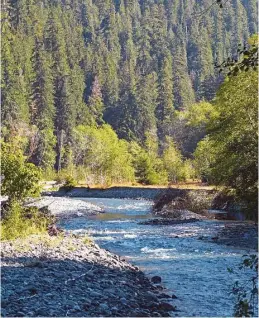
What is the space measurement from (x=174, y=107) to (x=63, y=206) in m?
82.2

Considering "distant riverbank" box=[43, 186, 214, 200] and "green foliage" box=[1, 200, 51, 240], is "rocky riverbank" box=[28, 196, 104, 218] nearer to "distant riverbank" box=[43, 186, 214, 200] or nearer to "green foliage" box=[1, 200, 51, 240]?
"distant riverbank" box=[43, 186, 214, 200]

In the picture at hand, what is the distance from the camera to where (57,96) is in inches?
3898

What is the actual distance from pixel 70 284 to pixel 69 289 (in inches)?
18.2

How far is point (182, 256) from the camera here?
15523 millimetres

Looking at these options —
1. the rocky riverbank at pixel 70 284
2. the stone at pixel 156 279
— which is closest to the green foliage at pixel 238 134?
the stone at pixel 156 279

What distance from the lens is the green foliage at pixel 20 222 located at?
46.6 feet

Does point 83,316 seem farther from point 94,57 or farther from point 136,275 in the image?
point 94,57

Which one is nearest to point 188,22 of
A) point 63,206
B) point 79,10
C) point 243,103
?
point 79,10

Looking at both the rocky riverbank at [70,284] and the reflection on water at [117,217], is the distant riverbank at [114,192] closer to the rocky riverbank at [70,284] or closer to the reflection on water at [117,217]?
the reflection on water at [117,217]

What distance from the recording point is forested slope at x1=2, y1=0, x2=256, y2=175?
280ft

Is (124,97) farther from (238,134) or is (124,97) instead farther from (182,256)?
(182,256)

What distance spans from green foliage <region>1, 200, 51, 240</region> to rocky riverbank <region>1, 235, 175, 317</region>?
53cm

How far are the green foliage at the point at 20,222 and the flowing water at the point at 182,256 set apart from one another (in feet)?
7.90

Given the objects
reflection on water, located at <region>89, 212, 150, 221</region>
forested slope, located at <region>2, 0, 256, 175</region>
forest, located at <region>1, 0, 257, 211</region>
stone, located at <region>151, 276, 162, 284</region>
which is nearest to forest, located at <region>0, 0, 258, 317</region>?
stone, located at <region>151, 276, 162, 284</region>
